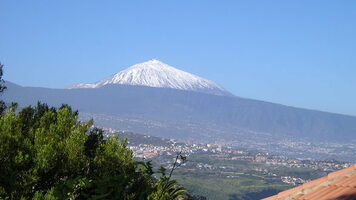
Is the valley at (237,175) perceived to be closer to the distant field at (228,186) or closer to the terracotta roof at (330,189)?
the distant field at (228,186)

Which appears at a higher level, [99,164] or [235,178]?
[99,164]

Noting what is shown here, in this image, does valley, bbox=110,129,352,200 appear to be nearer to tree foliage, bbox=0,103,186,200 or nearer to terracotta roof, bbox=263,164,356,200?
tree foliage, bbox=0,103,186,200

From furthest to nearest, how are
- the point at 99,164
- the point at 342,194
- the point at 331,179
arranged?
the point at 99,164 < the point at 331,179 < the point at 342,194

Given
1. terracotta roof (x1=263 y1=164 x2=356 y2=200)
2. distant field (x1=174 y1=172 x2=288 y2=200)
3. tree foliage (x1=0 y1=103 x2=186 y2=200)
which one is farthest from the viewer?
distant field (x1=174 y1=172 x2=288 y2=200)

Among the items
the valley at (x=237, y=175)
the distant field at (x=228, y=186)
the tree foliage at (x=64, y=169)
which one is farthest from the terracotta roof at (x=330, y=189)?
the distant field at (x=228, y=186)

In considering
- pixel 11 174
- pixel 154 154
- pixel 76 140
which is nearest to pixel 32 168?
pixel 11 174

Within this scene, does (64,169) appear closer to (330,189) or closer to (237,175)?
(330,189)

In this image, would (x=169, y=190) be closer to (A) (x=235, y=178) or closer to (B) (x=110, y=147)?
(B) (x=110, y=147)

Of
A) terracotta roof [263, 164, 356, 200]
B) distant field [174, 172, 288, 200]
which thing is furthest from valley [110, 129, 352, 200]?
terracotta roof [263, 164, 356, 200]
